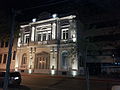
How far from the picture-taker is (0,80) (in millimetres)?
17531

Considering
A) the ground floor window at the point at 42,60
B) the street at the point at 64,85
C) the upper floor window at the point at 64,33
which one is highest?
the upper floor window at the point at 64,33

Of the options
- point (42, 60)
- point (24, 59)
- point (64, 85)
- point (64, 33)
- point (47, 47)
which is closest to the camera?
point (64, 85)

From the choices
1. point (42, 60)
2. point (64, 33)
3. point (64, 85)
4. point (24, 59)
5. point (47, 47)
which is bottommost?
point (64, 85)

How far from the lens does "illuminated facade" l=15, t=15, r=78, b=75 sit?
108 ft

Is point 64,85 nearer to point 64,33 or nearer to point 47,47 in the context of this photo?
point 47,47

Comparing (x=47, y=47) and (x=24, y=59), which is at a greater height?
(x=47, y=47)

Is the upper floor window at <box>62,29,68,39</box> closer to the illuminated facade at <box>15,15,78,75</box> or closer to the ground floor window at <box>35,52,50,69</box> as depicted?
the illuminated facade at <box>15,15,78,75</box>

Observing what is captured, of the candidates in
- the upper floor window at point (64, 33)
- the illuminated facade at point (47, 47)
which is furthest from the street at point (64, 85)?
the upper floor window at point (64, 33)

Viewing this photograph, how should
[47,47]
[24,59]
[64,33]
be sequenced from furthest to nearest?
[24,59] < [47,47] < [64,33]

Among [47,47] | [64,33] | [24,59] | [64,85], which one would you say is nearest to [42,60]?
[47,47]

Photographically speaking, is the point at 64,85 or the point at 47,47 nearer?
the point at 64,85

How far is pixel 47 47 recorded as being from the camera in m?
35.0

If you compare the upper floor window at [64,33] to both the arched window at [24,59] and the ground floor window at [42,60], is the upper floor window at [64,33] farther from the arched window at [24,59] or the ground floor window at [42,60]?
the arched window at [24,59]

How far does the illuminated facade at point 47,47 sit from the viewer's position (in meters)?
32.8
